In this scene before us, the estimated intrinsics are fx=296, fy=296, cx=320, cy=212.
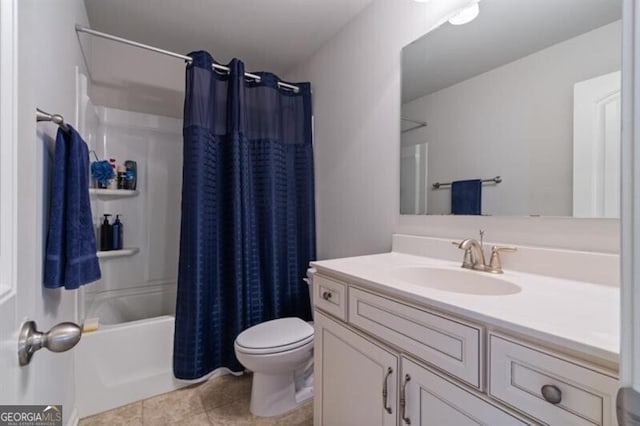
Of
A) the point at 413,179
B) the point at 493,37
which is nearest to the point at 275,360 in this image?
the point at 413,179

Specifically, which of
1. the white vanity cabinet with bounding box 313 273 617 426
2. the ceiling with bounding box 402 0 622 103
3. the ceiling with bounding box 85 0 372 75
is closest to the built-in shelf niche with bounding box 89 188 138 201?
the ceiling with bounding box 85 0 372 75

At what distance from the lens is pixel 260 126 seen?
6.77 feet

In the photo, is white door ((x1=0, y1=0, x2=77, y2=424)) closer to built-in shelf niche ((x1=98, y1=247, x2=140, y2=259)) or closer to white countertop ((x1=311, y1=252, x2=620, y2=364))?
white countertop ((x1=311, y1=252, x2=620, y2=364))

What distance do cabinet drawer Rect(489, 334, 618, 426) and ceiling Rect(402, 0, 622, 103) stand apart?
107cm

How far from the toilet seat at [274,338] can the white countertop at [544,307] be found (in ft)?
2.04

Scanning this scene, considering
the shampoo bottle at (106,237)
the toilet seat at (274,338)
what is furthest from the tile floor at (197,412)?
the shampoo bottle at (106,237)

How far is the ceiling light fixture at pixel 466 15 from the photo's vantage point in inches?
51.2

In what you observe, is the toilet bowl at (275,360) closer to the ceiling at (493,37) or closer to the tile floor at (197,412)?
the tile floor at (197,412)

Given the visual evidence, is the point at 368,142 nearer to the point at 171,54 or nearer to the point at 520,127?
the point at 520,127

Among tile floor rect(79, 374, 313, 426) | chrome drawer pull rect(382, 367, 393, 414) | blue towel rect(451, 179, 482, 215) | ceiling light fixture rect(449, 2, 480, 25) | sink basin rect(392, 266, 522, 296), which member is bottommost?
tile floor rect(79, 374, 313, 426)

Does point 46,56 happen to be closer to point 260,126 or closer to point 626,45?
point 260,126

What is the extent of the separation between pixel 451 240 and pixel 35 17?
65.6 inches

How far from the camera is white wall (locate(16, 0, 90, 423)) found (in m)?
0.56

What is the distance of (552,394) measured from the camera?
0.57 m
